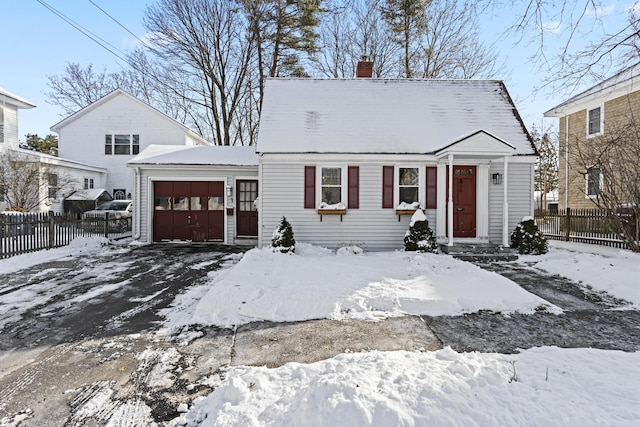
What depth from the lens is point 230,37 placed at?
77.4ft

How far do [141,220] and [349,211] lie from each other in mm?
7808

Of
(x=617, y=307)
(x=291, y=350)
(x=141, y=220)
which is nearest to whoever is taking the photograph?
(x=291, y=350)

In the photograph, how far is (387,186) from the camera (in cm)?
1119

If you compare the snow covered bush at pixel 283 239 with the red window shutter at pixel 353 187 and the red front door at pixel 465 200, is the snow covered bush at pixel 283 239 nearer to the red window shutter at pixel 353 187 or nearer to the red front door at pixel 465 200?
the red window shutter at pixel 353 187

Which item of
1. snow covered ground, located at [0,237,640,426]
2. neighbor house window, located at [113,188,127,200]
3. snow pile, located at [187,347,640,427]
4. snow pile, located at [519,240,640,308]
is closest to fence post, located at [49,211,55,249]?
snow covered ground, located at [0,237,640,426]

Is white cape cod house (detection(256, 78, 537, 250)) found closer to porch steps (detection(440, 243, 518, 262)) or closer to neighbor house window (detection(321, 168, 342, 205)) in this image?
neighbor house window (detection(321, 168, 342, 205))

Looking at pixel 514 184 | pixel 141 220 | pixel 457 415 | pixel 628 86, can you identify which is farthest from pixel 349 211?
pixel 628 86

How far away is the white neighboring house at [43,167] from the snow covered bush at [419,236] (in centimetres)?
1720

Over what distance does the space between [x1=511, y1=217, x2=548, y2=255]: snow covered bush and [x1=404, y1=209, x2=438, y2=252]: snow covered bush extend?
2529 millimetres

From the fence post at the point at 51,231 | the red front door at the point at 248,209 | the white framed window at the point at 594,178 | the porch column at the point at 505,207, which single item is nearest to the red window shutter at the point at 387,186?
the porch column at the point at 505,207

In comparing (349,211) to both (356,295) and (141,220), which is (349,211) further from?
(141,220)

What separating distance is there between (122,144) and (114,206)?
487 cm

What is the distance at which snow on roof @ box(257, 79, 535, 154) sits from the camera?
1124 centimetres

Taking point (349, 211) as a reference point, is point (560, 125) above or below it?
above
